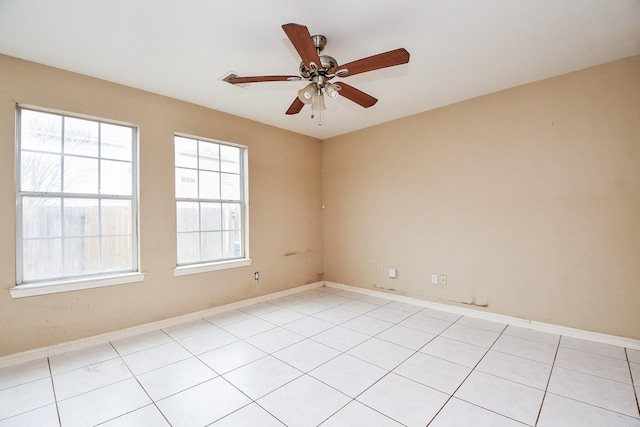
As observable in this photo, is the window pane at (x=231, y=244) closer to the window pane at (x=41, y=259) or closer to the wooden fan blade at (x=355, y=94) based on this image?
the window pane at (x=41, y=259)

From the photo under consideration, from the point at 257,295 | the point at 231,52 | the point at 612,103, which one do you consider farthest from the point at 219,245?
the point at 612,103

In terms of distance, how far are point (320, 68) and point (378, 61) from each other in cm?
40

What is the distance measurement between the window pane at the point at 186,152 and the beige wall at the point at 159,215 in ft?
0.48

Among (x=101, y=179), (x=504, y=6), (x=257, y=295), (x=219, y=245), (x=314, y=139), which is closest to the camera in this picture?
(x=504, y=6)

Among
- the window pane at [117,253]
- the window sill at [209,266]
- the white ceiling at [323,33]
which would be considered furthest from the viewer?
the window sill at [209,266]

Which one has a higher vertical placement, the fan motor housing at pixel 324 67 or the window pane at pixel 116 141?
the fan motor housing at pixel 324 67

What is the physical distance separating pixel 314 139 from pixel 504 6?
330 centimetres

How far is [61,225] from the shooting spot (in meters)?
2.67

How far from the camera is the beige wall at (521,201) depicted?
8.54ft

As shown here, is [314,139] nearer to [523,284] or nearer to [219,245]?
[219,245]

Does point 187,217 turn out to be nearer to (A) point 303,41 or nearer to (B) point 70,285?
(B) point 70,285

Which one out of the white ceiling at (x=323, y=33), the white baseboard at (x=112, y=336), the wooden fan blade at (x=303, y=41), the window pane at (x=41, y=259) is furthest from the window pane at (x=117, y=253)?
the wooden fan blade at (x=303, y=41)

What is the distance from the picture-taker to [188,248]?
11.4ft

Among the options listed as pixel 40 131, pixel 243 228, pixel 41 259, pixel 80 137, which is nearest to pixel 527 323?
pixel 243 228
